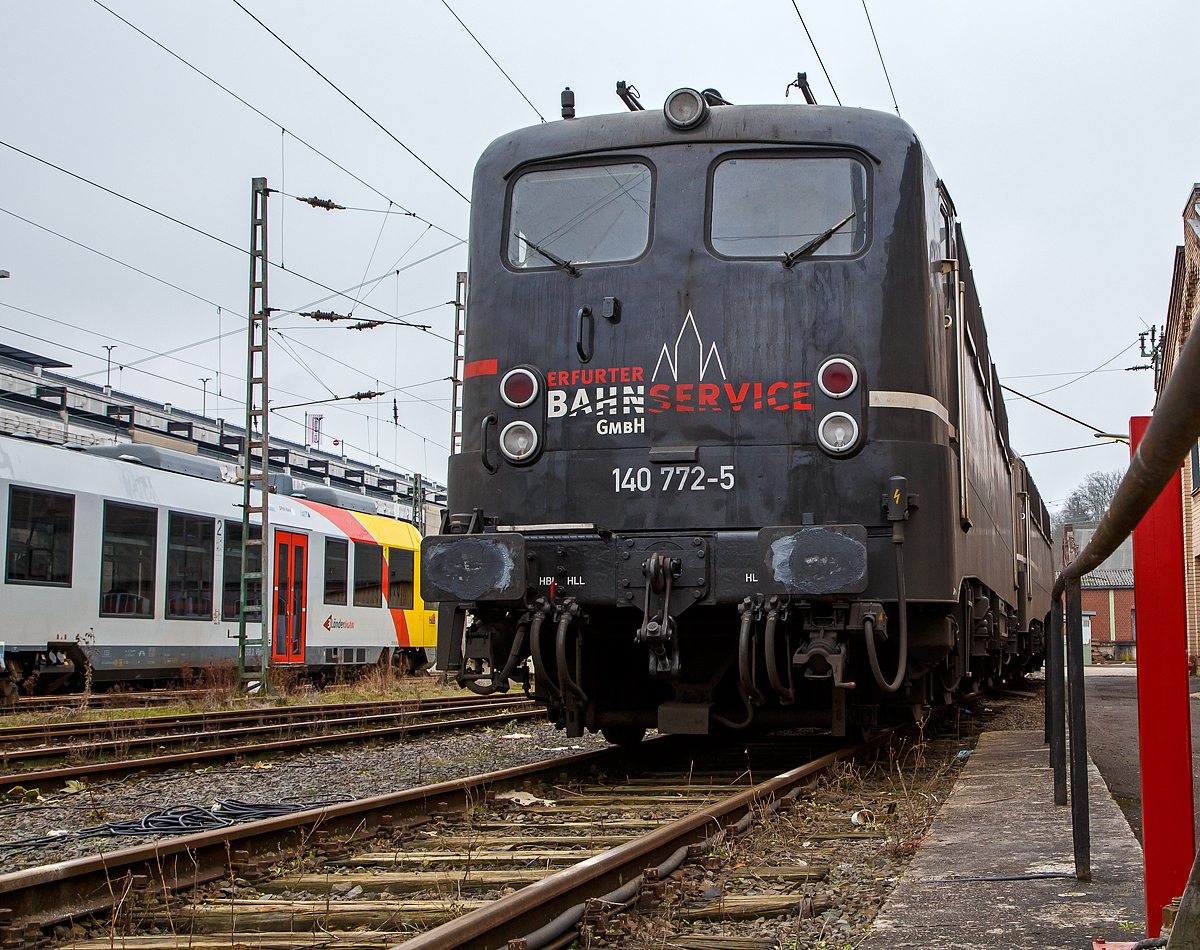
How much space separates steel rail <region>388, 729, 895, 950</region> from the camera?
3186 mm

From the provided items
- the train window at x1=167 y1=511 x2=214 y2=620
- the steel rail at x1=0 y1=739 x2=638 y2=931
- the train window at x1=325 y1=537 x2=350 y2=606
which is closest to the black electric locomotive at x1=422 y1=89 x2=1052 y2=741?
the steel rail at x1=0 y1=739 x2=638 y2=931

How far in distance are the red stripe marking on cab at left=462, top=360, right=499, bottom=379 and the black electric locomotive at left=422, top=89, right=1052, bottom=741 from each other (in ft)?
0.06

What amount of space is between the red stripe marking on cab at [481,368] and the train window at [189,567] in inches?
438

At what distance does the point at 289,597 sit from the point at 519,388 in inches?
532

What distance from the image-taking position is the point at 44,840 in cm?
545

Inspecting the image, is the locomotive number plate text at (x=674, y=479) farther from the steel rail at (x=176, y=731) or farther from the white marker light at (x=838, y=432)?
the steel rail at (x=176, y=731)

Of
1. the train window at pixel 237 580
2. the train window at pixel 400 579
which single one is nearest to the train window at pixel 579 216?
the train window at pixel 237 580

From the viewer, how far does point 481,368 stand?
6.90 metres

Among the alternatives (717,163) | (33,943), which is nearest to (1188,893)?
(33,943)

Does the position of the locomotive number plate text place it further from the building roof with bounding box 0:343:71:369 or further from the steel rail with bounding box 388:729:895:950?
the building roof with bounding box 0:343:71:369

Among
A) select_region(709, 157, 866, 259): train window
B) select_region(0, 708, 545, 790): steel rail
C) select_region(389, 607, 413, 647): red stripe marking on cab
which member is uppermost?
select_region(709, 157, 866, 259): train window

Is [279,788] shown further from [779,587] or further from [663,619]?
[779,587]

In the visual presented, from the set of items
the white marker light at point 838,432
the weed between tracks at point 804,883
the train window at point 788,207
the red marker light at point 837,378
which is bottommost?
the weed between tracks at point 804,883

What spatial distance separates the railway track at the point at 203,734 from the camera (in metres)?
8.25
